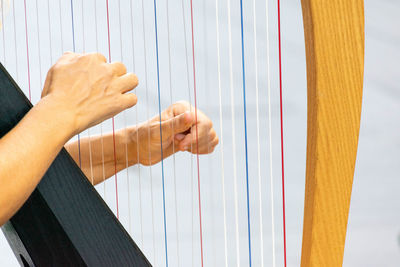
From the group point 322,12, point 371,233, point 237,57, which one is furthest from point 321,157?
point 237,57

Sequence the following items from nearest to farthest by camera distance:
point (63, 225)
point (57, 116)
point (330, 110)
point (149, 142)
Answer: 1. point (330, 110)
2. point (57, 116)
3. point (63, 225)
4. point (149, 142)

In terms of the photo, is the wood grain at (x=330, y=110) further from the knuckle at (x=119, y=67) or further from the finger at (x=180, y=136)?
the finger at (x=180, y=136)

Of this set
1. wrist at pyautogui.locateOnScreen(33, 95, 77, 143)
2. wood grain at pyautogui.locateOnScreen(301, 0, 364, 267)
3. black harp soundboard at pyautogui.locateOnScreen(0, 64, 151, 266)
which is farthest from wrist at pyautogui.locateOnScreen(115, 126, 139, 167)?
wood grain at pyautogui.locateOnScreen(301, 0, 364, 267)

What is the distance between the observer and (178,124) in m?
1.12

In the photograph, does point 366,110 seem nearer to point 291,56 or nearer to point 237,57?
point 291,56

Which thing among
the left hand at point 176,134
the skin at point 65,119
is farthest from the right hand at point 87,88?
the left hand at point 176,134

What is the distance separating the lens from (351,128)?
2.35ft

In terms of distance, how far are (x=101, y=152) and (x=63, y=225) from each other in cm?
26

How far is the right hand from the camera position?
85 cm

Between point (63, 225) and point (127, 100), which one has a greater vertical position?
point (127, 100)

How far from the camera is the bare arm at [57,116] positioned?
762 mm

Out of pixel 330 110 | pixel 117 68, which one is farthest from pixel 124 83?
pixel 330 110

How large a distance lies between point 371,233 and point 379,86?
2.66ft

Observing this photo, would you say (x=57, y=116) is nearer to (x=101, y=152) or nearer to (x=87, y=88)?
(x=87, y=88)
